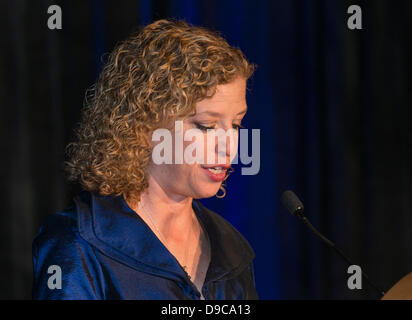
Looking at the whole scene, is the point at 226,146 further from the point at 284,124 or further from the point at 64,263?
the point at 284,124

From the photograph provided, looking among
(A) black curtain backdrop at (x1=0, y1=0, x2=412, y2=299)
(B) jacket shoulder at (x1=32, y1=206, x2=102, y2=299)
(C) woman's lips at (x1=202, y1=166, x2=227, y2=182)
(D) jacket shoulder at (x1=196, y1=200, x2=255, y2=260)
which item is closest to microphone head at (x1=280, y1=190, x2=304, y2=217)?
(C) woman's lips at (x1=202, y1=166, x2=227, y2=182)

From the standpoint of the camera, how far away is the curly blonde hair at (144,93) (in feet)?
4.21

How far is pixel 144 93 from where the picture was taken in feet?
4.26

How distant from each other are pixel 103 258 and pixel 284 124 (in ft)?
3.03

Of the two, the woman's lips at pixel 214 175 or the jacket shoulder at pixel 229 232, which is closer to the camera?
the woman's lips at pixel 214 175

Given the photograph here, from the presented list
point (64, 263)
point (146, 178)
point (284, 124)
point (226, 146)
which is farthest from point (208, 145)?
point (284, 124)

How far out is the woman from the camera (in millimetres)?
1209

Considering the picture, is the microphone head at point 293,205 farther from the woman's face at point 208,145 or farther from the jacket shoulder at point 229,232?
the jacket shoulder at point 229,232

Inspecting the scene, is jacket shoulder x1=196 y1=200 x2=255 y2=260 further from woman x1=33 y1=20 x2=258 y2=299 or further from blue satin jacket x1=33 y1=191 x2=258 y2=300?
blue satin jacket x1=33 y1=191 x2=258 y2=300

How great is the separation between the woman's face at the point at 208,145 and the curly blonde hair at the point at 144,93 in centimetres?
2

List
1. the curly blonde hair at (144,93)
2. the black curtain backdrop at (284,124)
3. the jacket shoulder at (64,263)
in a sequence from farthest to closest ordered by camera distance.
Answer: the black curtain backdrop at (284,124)
the curly blonde hair at (144,93)
the jacket shoulder at (64,263)

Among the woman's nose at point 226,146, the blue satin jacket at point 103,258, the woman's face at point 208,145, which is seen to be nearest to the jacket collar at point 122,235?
the blue satin jacket at point 103,258

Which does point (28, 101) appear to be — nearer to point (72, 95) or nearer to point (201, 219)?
point (72, 95)
